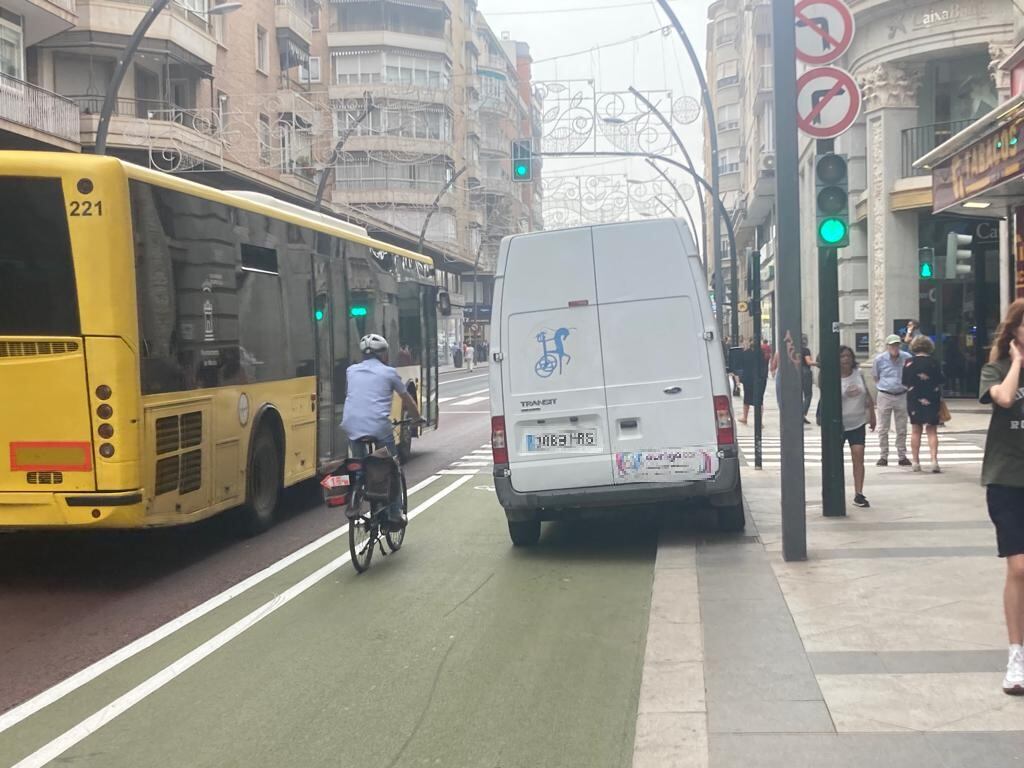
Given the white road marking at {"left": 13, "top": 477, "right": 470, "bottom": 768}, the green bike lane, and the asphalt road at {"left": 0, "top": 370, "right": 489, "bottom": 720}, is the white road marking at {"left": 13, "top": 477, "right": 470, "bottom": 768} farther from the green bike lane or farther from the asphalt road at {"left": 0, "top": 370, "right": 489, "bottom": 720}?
the asphalt road at {"left": 0, "top": 370, "right": 489, "bottom": 720}

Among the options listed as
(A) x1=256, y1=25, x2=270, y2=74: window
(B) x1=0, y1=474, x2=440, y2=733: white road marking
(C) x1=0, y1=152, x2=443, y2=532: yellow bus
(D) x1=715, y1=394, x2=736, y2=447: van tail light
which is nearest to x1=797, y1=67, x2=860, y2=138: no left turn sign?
(D) x1=715, y1=394, x2=736, y2=447: van tail light

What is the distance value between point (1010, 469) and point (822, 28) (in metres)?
5.23

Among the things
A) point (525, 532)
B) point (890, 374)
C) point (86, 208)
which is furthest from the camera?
point (890, 374)

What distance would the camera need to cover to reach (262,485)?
1088 cm

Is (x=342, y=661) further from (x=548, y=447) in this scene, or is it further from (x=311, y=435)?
(x=311, y=435)

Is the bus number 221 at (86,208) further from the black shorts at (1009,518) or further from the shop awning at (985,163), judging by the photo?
the shop awning at (985,163)

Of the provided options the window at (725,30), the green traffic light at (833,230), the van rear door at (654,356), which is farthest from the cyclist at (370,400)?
the window at (725,30)

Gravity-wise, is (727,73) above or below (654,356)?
above

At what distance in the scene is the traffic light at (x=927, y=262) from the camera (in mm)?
24359

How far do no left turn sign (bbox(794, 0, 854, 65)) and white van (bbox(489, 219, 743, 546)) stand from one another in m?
1.77

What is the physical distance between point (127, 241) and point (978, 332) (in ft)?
74.3

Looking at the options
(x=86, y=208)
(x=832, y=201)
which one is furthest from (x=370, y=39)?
(x=86, y=208)

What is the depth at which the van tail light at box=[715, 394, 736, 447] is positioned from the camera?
9289mm

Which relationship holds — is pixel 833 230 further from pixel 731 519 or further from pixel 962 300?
pixel 962 300
